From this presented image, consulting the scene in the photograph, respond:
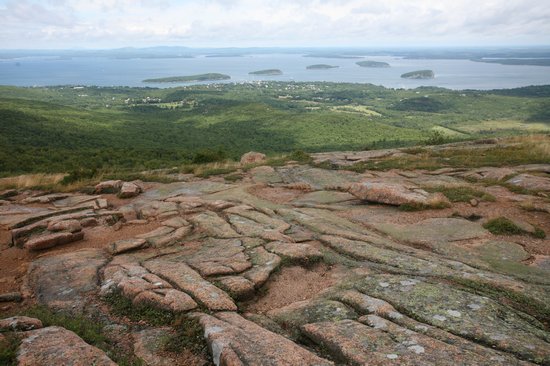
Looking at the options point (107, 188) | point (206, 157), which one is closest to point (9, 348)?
point (107, 188)

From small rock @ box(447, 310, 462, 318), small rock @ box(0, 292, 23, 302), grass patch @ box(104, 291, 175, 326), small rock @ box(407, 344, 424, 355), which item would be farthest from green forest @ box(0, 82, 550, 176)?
small rock @ box(407, 344, 424, 355)

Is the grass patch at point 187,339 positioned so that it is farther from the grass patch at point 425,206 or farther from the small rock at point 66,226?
the grass patch at point 425,206

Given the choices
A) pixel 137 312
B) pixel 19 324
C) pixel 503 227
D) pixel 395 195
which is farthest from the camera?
pixel 395 195

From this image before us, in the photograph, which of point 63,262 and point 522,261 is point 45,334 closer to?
point 63,262

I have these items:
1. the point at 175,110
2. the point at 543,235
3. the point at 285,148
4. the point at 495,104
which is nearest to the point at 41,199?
the point at 543,235

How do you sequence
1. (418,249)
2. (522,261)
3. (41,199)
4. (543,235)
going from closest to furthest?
(522,261)
(418,249)
(543,235)
(41,199)

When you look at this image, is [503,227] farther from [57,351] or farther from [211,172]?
[211,172]
